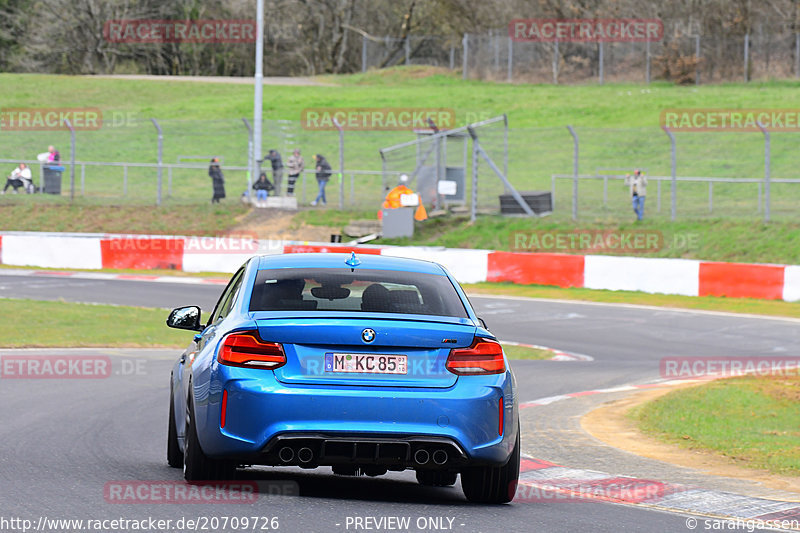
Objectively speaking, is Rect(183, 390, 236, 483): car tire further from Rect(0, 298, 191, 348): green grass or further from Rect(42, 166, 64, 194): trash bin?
Rect(42, 166, 64, 194): trash bin

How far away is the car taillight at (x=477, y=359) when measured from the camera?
660 centimetres

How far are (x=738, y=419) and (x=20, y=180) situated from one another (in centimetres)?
2868

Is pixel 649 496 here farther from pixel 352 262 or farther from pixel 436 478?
pixel 352 262

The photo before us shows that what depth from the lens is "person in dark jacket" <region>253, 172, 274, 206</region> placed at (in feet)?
115

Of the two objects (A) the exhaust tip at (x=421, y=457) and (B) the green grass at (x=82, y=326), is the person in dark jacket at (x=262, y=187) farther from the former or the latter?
(A) the exhaust tip at (x=421, y=457)

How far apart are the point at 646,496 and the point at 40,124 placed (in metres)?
45.4

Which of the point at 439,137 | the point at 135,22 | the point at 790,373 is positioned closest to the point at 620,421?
the point at 790,373

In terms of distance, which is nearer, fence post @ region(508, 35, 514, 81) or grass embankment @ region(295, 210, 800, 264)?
grass embankment @ region(295, 210, 800, 264)

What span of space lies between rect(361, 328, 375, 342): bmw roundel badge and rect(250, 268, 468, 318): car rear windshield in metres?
0.39

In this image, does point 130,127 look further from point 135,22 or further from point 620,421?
point 620,421

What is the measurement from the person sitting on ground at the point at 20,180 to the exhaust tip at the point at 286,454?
3173 centimetres

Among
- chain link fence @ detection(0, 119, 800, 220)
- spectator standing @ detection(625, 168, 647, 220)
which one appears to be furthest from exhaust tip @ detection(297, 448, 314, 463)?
chain link fence @ detection(0, 119, 800, 220)

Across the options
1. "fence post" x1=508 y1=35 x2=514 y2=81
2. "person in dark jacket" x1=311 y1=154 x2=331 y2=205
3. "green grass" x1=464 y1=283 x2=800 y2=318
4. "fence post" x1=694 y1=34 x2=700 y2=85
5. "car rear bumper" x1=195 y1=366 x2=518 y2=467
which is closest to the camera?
"car rear bumper" x1=195 y1=366 x2=518 y2=467

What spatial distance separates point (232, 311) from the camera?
7121mm
